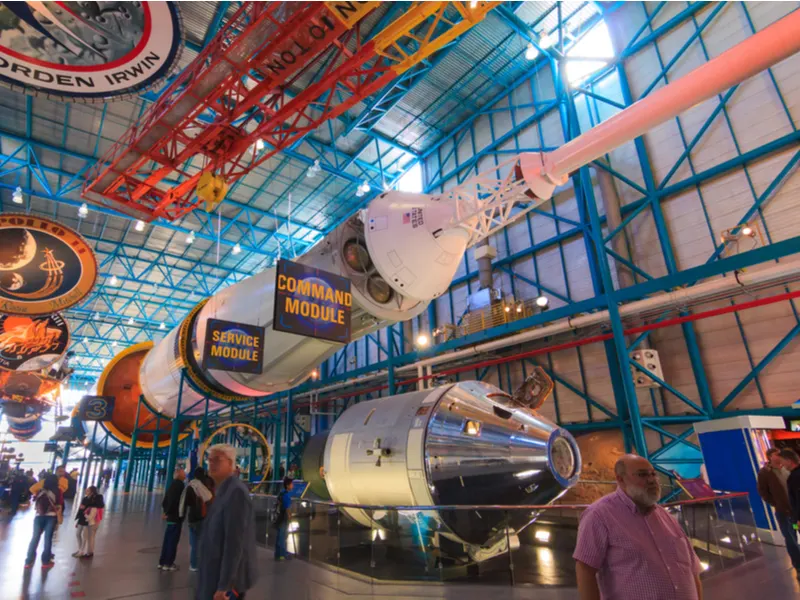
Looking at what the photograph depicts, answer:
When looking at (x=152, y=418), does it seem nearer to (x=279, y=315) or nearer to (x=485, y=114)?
(x=279, y=315)

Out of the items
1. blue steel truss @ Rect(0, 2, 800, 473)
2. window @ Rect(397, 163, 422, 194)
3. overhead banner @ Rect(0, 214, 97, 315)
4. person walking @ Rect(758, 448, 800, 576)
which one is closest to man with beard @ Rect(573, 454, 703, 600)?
person walking @ Rect(758, 448, 800, 576)

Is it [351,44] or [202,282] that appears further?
[202,282]

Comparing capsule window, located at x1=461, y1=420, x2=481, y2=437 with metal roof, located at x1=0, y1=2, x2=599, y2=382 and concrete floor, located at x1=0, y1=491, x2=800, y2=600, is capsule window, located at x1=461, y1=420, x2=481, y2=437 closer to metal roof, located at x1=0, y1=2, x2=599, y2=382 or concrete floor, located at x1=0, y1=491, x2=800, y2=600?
concrete floor, located at x1=0, y1=491, x2=800, y2=600

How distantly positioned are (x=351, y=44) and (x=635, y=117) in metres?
14.7

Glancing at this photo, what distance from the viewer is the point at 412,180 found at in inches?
939

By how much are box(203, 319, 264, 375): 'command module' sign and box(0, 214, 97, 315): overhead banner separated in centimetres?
317

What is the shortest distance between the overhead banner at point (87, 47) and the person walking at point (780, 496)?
940cm

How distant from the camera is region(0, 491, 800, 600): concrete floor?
480cm

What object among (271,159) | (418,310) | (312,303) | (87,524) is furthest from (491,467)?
(271,159)

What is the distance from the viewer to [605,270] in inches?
496

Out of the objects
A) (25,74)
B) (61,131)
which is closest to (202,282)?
(61,131)

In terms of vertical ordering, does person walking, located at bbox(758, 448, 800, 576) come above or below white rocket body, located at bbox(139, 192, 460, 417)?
below

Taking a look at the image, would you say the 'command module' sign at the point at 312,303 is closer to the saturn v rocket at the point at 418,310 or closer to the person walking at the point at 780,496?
the saturn v rocket at the point at 418,310

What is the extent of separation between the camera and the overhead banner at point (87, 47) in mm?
5598
